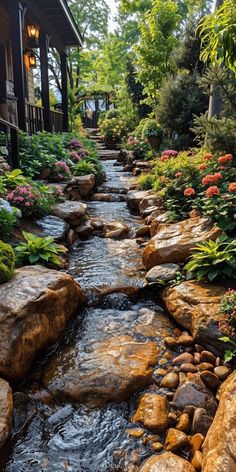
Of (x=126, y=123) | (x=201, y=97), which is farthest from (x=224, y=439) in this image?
(x=126, y=123)

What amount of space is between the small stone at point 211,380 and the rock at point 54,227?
310 centimetres

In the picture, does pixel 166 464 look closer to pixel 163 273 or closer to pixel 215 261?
pixel 215 261

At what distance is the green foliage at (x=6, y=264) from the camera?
333cm

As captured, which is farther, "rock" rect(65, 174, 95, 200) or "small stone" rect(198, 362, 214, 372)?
"rock" rect(65, 174, 95, 200)

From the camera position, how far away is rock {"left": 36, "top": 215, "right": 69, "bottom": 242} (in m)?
5.25

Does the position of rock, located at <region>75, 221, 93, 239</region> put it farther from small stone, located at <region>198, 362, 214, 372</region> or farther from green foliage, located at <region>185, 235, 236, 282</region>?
small stone, located at <region>198, 362, 214, 372</region>

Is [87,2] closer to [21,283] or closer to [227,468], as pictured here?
[21,283]

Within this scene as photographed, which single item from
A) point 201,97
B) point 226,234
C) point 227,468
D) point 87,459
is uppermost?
point 201,97

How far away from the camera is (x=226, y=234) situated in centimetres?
407

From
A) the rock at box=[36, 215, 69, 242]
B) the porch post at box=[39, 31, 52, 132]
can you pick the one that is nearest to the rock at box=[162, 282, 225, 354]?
the rock at box=[36, 215, 69, 242]

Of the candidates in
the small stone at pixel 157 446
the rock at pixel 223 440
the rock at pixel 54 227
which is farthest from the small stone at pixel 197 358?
the rock at pixel 54 227

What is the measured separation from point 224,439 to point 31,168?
21.2 ft

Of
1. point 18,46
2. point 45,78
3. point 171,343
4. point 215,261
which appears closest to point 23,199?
point 215,261

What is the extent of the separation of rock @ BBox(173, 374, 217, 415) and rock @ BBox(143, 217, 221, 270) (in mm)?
1707
